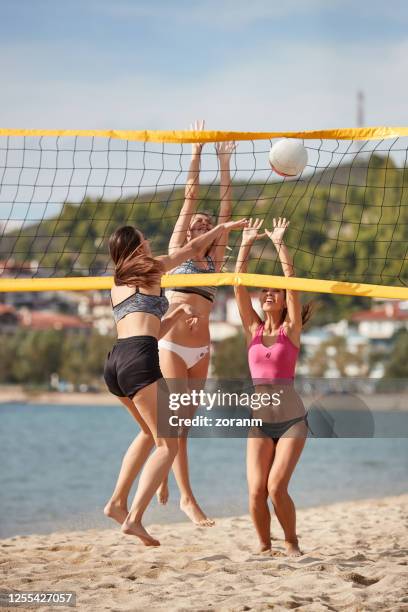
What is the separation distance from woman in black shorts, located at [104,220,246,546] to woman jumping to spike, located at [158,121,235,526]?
795mm

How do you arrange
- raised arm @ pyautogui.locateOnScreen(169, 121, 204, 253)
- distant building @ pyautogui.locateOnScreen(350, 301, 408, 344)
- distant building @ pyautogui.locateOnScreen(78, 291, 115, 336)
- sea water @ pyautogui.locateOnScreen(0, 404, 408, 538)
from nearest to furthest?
raised arm @ pyautogui.locateOnScreen(169, 121, 204, 253)
sea water @ pyautogui.locateOnScreen(0, 404, 408, 538)
distant building @ pyautogui.locateOnScreen(350, 301, 408, 344)
distant building @ pyautogui.locateOnScreen(78, 291, 115, 336)

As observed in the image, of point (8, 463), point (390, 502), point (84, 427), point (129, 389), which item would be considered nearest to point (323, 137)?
point (129, 389)

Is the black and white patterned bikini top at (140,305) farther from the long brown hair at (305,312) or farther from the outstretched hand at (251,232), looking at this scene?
the long brown hair at (305,312)

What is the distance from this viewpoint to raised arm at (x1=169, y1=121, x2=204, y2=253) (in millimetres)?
7371

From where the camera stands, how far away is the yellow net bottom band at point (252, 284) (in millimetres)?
7016

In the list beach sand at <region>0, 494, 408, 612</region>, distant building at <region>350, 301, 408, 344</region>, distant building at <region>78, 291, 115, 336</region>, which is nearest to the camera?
beach sand at <region>0, 494, 408, 612</region>

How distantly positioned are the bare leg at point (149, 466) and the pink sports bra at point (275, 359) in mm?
763

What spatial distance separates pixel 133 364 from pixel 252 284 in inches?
41.5

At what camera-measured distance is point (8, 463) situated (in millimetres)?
26891

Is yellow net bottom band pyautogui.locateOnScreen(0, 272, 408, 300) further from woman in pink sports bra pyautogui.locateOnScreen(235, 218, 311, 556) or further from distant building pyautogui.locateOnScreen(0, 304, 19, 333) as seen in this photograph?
distant building pyautogui.locateOnScreen(0, 304, 19, 333)

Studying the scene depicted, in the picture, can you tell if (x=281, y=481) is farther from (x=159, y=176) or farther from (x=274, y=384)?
(x=159, y=176)

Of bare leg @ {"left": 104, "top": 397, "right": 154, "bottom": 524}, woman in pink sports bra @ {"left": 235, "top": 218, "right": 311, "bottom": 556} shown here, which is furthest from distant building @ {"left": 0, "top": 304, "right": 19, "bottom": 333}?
bare leg @ {"left": 104, "top": 397, "right": 154, "bottom": 524}

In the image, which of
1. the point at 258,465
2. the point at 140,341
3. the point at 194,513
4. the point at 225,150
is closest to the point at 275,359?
the point at 258,465

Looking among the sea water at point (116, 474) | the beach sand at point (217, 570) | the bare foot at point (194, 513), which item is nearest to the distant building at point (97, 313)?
the sea water at point (116, 474)
